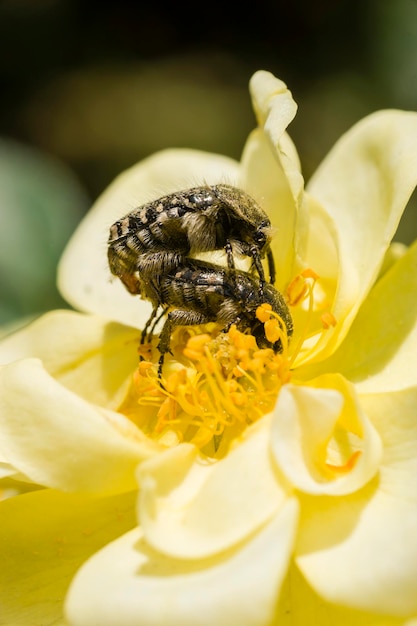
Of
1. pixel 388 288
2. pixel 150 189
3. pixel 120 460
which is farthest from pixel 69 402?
pixel 150 189

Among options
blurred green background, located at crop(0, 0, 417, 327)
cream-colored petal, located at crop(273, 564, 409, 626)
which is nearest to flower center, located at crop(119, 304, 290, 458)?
cream-colored petal, located at crop(273, 564, 409, 626)

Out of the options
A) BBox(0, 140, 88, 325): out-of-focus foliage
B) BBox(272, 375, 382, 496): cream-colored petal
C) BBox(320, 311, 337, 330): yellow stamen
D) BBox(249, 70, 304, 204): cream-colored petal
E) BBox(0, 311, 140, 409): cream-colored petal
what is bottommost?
BBox(0, 140, 88, 325): out-of-focus foliage

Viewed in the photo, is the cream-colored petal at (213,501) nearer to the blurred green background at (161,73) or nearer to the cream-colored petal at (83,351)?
the cream-colored petal at (83,351)

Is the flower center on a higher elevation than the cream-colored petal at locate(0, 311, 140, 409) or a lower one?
higher

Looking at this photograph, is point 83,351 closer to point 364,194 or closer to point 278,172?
point 278,172

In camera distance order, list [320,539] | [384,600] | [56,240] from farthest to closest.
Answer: [56,240]
[320,539]
[384,600]

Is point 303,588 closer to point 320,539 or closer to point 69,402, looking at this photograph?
point 320,539

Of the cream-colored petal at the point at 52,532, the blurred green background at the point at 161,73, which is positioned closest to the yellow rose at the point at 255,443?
the cream-colored petal at the point at 52,532

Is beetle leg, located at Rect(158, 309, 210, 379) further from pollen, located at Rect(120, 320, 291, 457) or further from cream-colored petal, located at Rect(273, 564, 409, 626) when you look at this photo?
cream-colored petal, located at Rect(273, 564, 409, 626)
